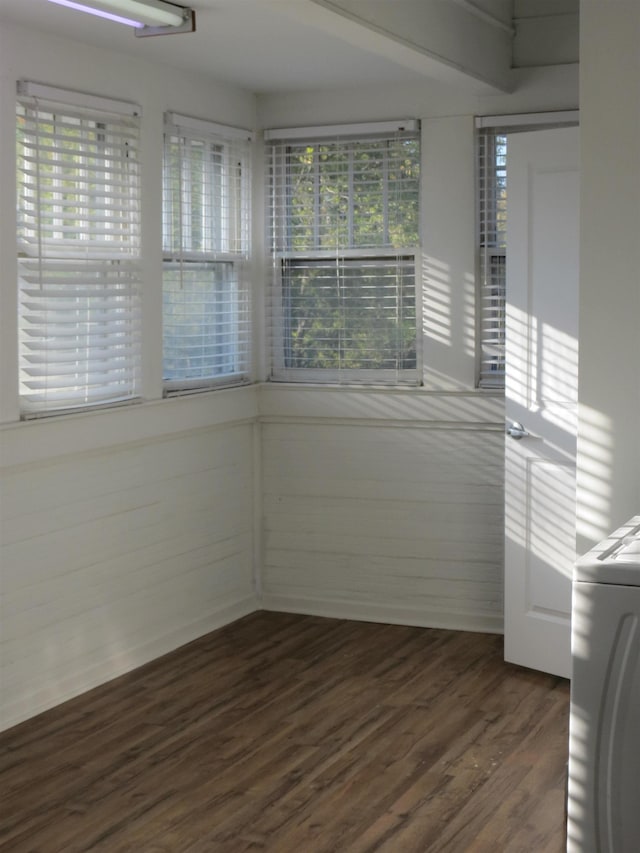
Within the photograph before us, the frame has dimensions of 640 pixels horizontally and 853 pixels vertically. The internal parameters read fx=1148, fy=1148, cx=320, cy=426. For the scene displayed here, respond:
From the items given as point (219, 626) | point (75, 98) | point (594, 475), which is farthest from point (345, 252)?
point (594, 475)

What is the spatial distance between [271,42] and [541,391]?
5.85 feet

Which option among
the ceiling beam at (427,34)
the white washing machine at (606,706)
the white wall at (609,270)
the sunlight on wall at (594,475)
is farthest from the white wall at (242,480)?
the white washing machine at (606,706)

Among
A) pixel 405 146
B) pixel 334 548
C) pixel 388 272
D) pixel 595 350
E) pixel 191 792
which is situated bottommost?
pixel 191 792

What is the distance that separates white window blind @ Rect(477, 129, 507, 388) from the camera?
5242 millimetres

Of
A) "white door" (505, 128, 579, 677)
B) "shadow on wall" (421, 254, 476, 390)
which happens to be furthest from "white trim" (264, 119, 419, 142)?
"white door" (505, 128, 579, 677)

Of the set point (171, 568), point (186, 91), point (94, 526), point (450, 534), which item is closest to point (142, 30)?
point (186, 91)

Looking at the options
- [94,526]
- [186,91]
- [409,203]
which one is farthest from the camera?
[409,203]

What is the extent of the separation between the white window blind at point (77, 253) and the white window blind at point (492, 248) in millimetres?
1584

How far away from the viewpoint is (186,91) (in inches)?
201

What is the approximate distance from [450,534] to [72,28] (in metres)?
2.80

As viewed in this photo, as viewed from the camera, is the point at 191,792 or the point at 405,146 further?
the point at 405,146

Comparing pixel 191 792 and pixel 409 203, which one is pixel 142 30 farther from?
pixel 191 792

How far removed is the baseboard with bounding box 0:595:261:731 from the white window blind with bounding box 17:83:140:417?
3.56ft

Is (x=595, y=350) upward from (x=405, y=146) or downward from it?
downward
